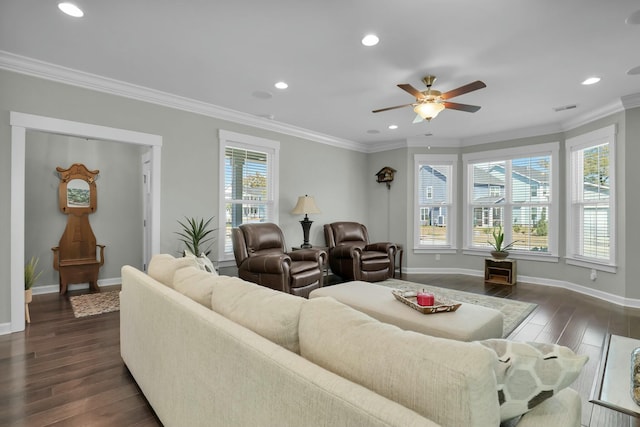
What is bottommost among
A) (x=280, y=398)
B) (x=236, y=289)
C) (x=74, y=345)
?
(x=74, y=345)

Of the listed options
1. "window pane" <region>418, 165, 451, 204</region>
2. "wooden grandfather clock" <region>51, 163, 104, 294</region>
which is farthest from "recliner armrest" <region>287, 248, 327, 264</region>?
"wooden grandfather clock" <region>51, 163, 104, 294</region>

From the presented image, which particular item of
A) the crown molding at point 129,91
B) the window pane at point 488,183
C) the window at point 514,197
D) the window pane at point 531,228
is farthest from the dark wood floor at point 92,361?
the crown molding at point 129,91

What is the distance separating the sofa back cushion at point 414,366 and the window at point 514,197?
5.74 m

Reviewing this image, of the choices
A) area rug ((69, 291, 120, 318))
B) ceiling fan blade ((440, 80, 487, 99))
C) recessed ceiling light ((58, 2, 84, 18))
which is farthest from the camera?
area rug ((69, 291, 120, 318))

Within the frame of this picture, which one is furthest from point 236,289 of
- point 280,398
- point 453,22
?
point 453,22

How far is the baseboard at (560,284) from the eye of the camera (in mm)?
4125

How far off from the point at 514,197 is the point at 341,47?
457 centimetres

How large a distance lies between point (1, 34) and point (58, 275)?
3416 millimetres

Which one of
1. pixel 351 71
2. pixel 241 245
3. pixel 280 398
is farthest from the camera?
pixel 241 245

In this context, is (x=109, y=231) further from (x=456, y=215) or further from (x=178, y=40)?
(x=456, y=215)

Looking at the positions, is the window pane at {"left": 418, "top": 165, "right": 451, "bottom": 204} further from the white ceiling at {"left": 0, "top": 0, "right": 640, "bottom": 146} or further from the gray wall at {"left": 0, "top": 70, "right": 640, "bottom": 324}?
the white ceiling at {"left": 0, "top": 0, "right": 640, "bottom": 146}

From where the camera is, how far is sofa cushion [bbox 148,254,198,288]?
201cm

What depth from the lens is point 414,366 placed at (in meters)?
0.75

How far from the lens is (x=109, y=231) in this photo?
5.21m
